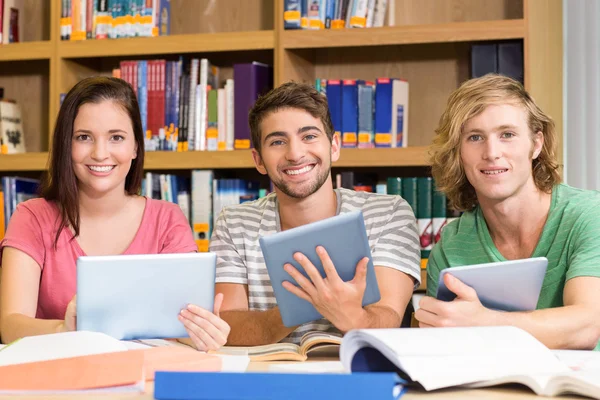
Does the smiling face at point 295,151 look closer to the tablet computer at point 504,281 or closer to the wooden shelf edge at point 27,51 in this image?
the tablet computer at point 504,281

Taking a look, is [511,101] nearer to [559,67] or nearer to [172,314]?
[172,314]

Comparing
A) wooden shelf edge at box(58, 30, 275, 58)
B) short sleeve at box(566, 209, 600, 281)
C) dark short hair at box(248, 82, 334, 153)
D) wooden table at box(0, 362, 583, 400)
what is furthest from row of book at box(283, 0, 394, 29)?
wooden table at box(0, 362, 583, 400)

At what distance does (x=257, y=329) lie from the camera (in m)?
1.78

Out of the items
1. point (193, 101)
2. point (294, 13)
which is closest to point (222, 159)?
point (193, 101)

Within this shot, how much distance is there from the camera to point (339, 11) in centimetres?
288

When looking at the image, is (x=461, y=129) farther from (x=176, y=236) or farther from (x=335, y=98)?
(x=335, y=98)

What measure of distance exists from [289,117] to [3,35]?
181 cm

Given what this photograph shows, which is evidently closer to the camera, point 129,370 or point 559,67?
point 129,370

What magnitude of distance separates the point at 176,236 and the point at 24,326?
50cm

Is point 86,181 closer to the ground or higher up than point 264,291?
higher up

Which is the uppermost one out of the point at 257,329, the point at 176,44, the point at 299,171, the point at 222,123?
the point at 176,44

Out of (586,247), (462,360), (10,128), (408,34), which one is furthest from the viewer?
(10,128)

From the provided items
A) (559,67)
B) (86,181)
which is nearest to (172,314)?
(86,181)

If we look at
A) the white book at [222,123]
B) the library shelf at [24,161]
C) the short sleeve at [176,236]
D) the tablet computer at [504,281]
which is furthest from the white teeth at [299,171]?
the library shelf at [24,161]
